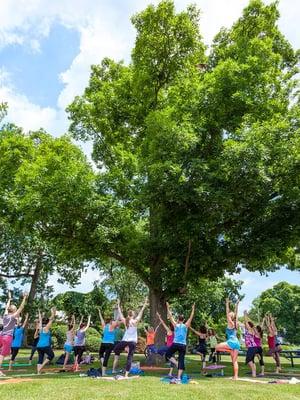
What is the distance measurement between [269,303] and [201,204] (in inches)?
2937

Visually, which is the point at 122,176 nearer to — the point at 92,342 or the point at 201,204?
the point at 201,204

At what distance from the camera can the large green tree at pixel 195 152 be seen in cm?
1641

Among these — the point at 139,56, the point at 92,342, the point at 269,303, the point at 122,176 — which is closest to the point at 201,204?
the point at 122,176

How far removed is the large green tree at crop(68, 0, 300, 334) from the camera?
53.8 feet

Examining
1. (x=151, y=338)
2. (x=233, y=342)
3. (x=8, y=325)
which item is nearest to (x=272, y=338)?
(x=151, y=338)

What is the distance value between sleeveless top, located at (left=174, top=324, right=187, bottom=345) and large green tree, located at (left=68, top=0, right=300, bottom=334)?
16.2 feet

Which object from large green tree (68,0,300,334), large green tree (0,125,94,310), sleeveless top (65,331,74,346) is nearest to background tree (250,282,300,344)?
large green tree (68,0,300,334)

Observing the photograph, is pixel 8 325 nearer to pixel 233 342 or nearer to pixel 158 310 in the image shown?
pixel 233 342

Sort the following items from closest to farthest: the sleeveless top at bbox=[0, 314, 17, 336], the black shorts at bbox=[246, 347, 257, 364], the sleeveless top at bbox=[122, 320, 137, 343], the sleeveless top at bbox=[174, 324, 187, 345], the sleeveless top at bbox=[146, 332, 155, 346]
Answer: the sleeveless top at bbox=[174, 324, 187, 345] < the sleeveless top at bbox=[122, 320, 137, 343] < the sleeveless top at bbox=[0, 314, 17, 336] < the black shorts at bbox=[246, 347, 257, 364] < the sleeveless top at bbox=[146, 332, 155, 346]

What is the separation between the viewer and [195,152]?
17.4 meters

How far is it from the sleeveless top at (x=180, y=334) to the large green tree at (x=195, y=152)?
16.2ft

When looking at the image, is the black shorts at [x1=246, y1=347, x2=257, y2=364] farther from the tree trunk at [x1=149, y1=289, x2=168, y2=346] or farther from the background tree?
the background tree

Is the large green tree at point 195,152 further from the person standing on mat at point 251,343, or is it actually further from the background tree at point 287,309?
the background tree at point 287,309

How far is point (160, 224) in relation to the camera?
19203 millimetres
